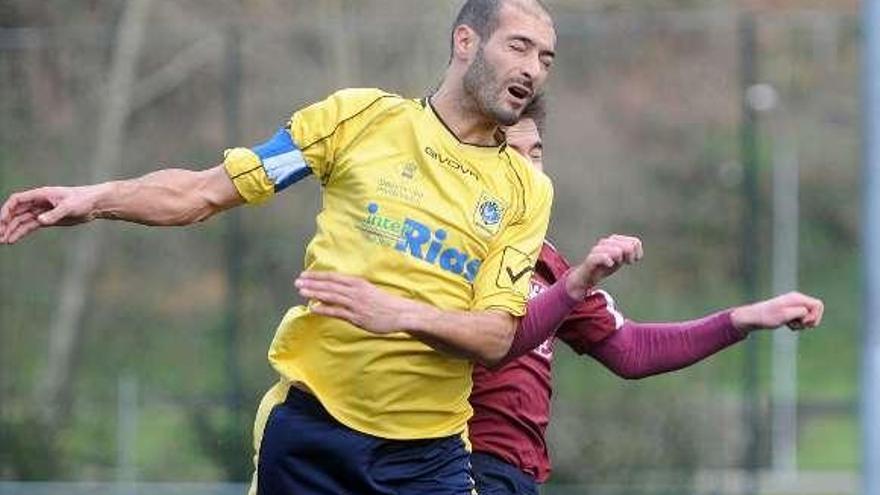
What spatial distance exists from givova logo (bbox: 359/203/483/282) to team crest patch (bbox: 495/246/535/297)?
0.09 meters

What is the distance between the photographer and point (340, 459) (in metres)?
5.03

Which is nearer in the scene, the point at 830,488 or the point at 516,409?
the point at 516,409

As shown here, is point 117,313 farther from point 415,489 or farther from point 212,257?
point 415,489

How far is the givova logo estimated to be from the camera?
4918 millimetres

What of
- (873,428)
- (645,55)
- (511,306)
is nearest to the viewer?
(873,428)

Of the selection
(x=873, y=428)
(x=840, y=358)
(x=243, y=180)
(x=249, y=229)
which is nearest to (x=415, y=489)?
(x=243, y=180)

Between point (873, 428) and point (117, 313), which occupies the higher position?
point (117, 313)

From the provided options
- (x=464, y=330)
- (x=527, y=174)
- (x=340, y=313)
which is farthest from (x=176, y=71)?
(x=340, y=313)

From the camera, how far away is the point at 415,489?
16.7 ft

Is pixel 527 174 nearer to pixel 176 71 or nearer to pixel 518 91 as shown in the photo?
pixel 518 91

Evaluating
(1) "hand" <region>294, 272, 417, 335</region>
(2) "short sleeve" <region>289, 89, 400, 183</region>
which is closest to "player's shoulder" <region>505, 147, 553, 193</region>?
(2) "short sleeve" <region>289, 89, 400, 183</region>

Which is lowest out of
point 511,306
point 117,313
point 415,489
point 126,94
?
point 415,489

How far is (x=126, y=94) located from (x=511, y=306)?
7.84 meters

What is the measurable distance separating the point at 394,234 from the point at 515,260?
0.96ft
